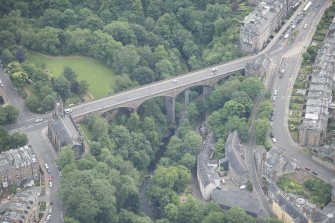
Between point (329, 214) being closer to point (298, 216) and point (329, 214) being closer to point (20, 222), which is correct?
point (298, 216)

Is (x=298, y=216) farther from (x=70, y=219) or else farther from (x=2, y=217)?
(x=2, y=217)

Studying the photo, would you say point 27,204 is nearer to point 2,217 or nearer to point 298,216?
point 2,217

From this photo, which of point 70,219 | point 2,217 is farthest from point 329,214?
point 2,217

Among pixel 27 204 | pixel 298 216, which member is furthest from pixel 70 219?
pixel 298 216

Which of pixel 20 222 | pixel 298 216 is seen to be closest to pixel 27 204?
pixel 20 222

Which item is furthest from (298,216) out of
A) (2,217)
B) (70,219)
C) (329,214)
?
(2,217)
